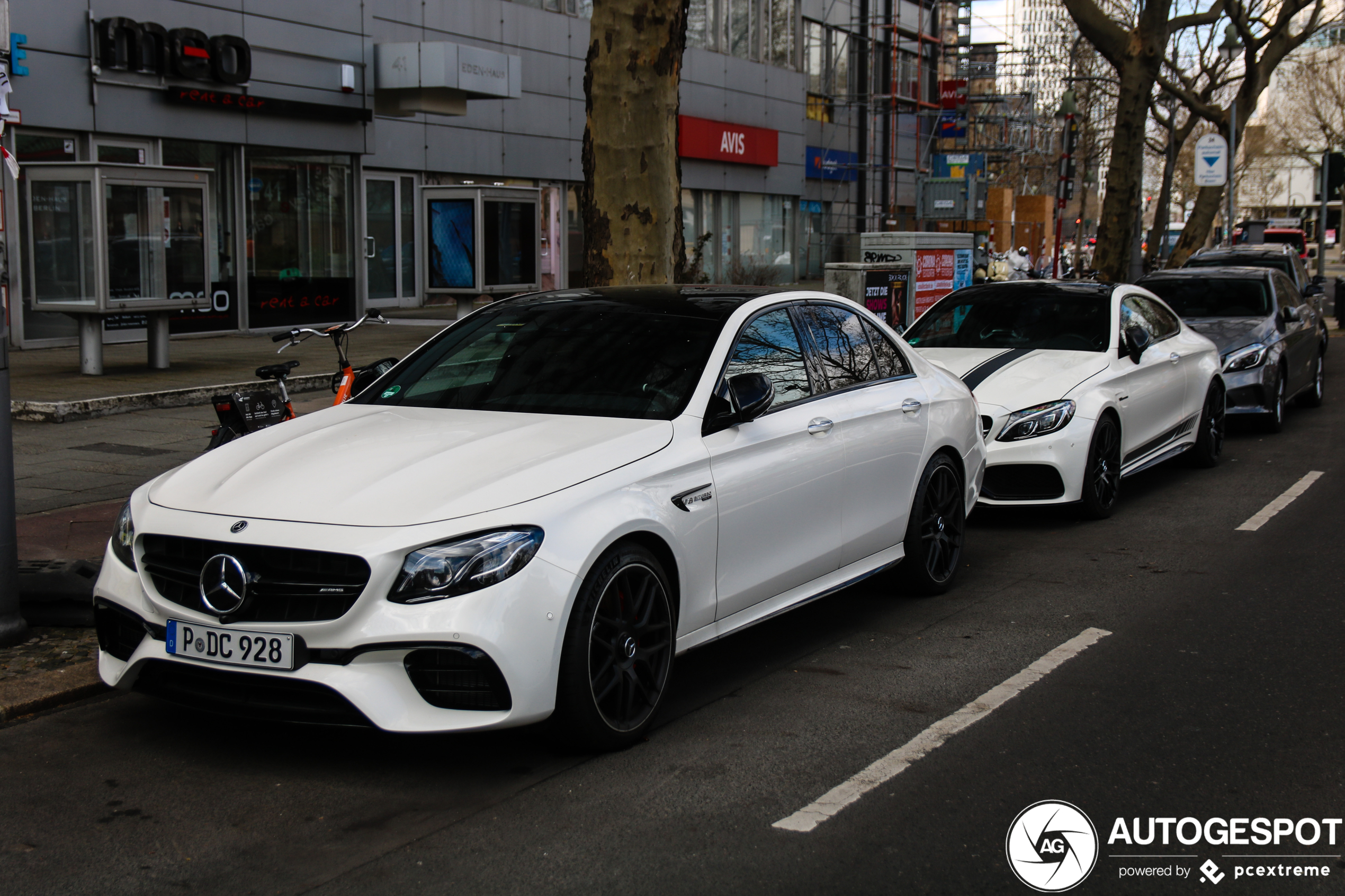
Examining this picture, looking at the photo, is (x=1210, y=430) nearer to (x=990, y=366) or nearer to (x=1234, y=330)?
(x=1234, y=330)

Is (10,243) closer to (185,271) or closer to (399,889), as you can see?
(185,271)

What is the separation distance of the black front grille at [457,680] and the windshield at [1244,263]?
16282 mm

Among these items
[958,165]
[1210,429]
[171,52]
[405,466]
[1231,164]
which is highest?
[958,165]

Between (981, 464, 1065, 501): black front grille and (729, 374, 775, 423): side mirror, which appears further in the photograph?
(981, 464, 1065, 501): black front grille

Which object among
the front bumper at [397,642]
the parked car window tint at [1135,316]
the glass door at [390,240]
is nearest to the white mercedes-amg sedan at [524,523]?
the front bumper at [397,642]

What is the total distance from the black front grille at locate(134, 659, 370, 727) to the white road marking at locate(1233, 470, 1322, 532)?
6316 mm

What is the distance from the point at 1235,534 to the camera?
841 cm

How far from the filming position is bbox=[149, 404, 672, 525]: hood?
432cm

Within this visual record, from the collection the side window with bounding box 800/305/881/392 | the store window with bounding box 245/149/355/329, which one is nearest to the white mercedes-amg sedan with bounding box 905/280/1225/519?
the side window with bounding box 800/305/881/392

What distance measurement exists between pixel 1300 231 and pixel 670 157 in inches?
2377

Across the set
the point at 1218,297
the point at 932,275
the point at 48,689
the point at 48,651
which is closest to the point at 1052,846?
the point at 48,689

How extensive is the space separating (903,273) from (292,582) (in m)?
13.6

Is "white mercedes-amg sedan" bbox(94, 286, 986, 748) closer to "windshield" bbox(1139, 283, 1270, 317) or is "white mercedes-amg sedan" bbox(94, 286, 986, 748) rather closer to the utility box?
"windshield" bbox(1139, 283, 1270, 317)

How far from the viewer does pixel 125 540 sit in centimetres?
470
